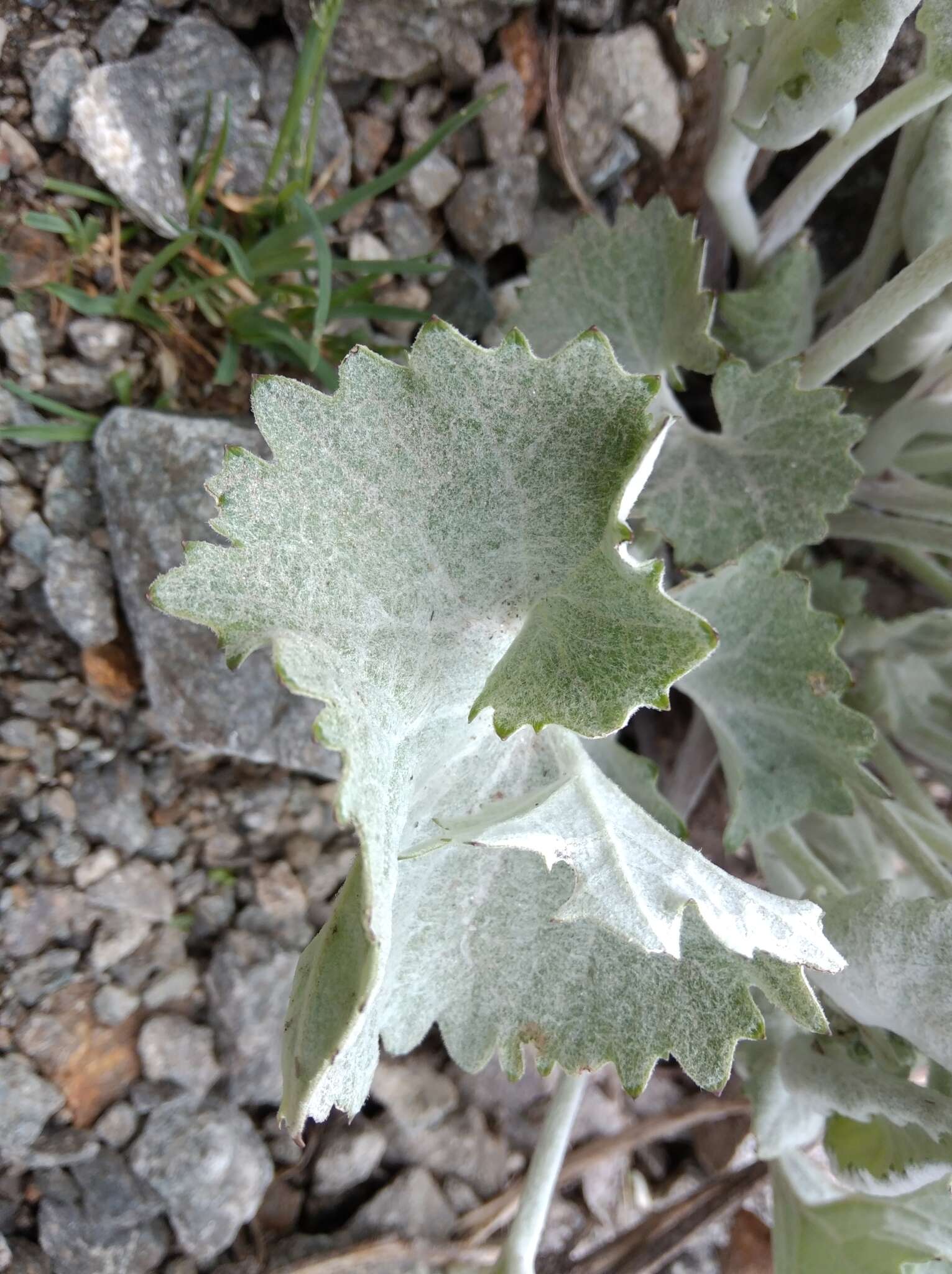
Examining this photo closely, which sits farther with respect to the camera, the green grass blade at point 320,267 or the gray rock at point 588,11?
the gray rock at point 588,11

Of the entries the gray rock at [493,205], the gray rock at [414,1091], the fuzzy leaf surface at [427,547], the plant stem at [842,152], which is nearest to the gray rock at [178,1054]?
the gray rock at [414,1091]

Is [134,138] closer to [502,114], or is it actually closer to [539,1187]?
[502,114]

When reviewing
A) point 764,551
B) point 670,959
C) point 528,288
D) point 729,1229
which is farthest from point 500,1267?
point 528,288

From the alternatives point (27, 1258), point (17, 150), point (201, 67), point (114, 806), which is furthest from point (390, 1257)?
point (201, 67)

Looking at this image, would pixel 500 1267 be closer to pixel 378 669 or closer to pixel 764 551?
pixel 378 669

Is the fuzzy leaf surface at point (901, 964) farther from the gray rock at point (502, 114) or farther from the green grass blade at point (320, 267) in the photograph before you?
the gray rock at point (502, 114)

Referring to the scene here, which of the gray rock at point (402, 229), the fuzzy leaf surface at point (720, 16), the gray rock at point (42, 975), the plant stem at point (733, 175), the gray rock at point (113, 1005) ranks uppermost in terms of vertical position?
the fuzzy leaf surface at point (720, 16)
